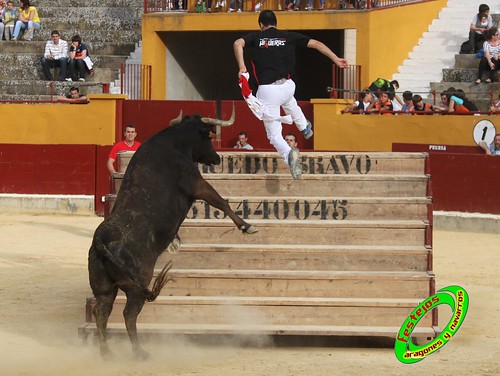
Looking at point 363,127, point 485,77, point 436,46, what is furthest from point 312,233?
point 436,46

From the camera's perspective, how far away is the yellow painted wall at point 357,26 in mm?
21938

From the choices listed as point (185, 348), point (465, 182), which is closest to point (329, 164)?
point (185, 348)

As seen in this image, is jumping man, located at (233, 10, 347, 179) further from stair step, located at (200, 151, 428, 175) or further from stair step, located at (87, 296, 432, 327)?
stair step, located at (87, 296, 432, 327)

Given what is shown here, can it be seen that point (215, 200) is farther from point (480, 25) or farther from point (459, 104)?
point (480, 25)

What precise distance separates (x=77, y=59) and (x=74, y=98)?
2099 millimetres

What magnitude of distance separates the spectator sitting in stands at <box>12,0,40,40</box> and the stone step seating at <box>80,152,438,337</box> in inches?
615

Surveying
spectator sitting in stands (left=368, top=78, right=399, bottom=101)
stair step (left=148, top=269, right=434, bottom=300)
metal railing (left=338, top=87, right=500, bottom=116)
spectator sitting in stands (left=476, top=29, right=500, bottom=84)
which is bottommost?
stair step (left=148, top=269, right=434, bottom=300)

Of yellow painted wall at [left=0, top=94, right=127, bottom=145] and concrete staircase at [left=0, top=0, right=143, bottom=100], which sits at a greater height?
concrete staircase at [left=0, top=0, right=143, bottom=100]

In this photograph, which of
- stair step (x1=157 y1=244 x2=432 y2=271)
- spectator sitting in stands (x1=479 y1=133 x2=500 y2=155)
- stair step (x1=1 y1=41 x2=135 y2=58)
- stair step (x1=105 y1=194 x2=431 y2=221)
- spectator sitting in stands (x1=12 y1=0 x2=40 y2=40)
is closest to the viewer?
stair step (x1=157 y1=244 x2=432 y2=271)

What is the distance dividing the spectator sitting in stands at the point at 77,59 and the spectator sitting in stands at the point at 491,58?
752 centimetres

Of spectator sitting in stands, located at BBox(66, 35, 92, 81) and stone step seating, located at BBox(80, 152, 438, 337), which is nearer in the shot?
stone step seating, located at BBox(80, 152, 438, 337)

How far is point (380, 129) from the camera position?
20188 mm

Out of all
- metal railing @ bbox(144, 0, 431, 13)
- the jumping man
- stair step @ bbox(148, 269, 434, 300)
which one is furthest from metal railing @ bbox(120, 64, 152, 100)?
stair step @ bbox(148, 269, 434, 300)

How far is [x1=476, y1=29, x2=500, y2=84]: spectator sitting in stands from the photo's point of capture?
69.2 feet
